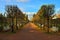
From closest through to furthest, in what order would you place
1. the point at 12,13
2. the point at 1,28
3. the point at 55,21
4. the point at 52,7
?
1. the point at 1,28
2. the point at 12,13
3. the point at 52,7
4. the point at 55,21

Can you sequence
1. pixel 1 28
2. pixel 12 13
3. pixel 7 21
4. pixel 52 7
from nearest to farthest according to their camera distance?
pixel 1 28 < pixel 12 13 < pixel 52 7 < pixel 7 21

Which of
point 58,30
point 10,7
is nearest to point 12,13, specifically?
point 10,7

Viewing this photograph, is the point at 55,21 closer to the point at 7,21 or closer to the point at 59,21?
the point at 59,21

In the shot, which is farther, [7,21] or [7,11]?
[7,21]

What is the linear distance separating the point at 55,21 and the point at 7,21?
10096 mm

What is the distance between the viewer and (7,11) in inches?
1096

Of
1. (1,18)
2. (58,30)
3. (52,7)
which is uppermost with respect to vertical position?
(52,7)

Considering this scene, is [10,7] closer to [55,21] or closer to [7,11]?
[7,11]

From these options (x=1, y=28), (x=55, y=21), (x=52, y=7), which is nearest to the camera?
(x=1, y=28)

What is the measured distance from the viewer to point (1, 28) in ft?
78.9

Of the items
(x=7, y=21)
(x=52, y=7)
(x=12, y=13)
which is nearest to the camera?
(x=12, y=13)

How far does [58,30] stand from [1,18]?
1029cm

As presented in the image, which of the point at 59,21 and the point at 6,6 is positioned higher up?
the point at 6,6

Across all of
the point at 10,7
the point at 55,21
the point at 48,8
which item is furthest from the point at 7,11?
the point at 55,21
